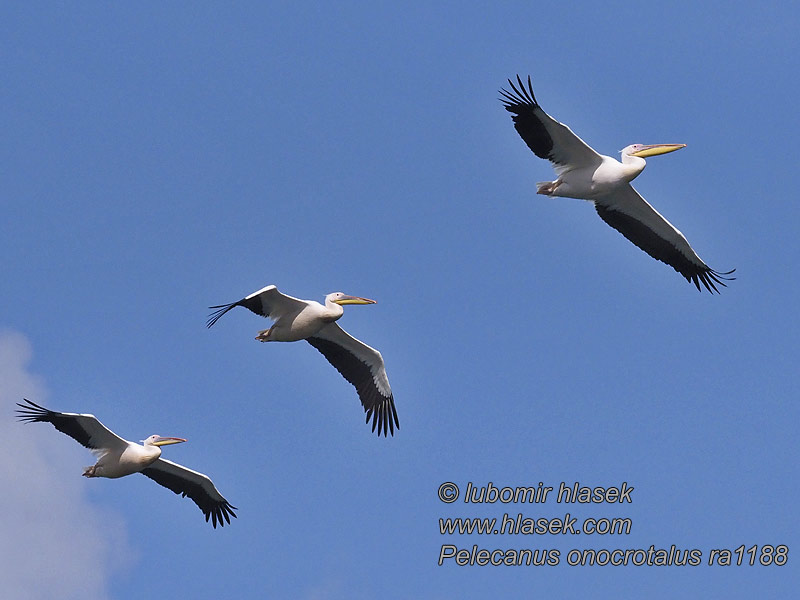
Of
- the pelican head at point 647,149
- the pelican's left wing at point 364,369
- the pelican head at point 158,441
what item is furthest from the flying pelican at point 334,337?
the pelican head at point 647,149

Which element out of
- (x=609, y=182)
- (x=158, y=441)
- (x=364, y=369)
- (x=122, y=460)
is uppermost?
(x=609, y=182)

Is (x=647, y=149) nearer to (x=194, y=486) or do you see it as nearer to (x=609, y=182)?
(x=609, y=182)

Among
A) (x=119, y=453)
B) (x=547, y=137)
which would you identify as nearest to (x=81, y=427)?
(x=119, y=453)

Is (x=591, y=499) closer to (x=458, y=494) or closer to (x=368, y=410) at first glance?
(x=458, y=494)

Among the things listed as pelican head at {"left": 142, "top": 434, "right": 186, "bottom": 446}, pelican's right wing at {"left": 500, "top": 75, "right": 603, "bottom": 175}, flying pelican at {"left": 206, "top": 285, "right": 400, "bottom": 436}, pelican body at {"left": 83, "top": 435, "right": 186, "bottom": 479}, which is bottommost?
pelican body at {"left": 83, "top": 435, "right": 186, "bottom": 479}

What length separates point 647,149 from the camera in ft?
67.0

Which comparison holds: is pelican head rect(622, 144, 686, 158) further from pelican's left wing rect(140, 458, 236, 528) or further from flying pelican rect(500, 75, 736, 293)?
pelican's left wing rect(140, 458, 236, 528)

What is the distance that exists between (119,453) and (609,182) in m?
8.18

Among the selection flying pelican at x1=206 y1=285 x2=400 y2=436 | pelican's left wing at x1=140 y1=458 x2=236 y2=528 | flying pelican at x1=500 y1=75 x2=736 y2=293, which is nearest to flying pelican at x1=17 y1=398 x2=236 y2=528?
pelican's left wing at x1=140 y1=458 x2=236 y2=528

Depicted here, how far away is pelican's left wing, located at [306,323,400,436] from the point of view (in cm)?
2114

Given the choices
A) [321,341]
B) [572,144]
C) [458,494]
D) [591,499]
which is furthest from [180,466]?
[572,144]

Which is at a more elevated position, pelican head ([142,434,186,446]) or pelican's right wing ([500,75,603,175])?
pelican's right wing ([500,75,603,175])

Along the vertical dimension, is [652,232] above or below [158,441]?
above

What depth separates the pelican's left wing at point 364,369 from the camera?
2114cm
